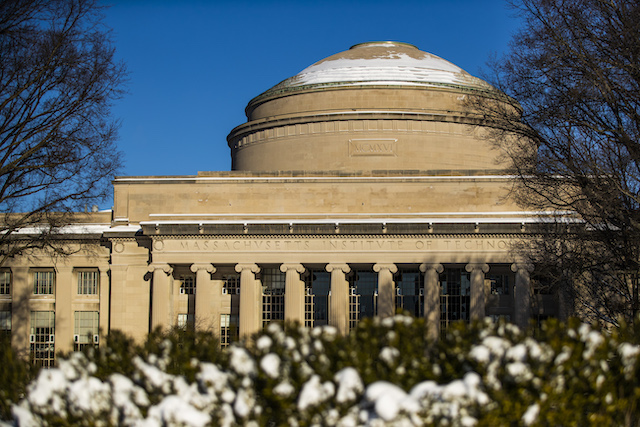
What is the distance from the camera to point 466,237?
4981 cm

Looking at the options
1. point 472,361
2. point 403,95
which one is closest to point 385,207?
point 403,95

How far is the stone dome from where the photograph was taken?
58.7 metres

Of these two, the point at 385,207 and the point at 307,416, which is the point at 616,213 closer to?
the point at 307,416

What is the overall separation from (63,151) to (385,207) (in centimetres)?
2507

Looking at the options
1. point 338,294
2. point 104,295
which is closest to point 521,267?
point 338,294

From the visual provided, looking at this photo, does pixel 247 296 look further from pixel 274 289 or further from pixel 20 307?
pixel 20 307

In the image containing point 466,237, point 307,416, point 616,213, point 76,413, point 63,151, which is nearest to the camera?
point 307,416

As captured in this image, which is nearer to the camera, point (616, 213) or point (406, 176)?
point (616, 213)

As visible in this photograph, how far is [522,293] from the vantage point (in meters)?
49.5

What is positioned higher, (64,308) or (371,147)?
(371,147)

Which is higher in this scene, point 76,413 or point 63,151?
point 63,151

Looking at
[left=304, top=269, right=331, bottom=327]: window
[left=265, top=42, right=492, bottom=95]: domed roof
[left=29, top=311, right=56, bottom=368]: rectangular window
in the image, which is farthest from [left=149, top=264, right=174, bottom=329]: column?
[left=265, top=42, right=492, bottom=95]: domed roof

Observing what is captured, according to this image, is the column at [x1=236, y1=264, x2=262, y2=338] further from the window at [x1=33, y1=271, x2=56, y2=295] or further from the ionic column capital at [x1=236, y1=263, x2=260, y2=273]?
the window at [x1=33, y1=271, x2=56, y2=295]

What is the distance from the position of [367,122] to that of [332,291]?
13.5 m
